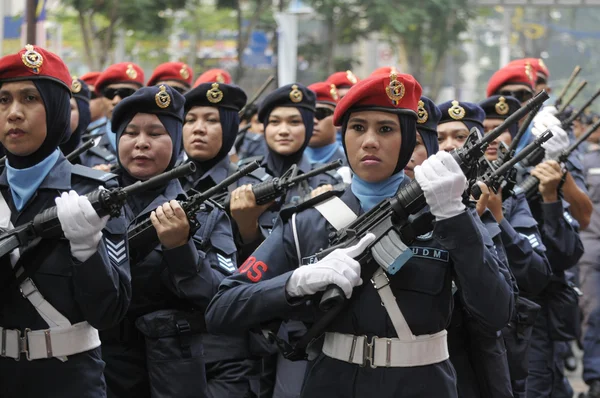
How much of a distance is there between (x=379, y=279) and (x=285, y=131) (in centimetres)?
400

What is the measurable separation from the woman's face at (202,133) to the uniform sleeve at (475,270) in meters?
2.93

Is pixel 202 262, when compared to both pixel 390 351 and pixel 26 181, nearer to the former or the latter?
pixel 26 181

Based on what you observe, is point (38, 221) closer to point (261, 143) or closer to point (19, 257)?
point (19, 257)

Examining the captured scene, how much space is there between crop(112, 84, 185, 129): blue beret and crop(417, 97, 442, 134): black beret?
4.52 feet

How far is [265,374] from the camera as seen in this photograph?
22.7 ft

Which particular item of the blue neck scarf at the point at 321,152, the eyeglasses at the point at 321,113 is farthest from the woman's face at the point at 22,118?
the eyeglasses at the point at 321,113

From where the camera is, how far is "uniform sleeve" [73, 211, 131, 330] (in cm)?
458

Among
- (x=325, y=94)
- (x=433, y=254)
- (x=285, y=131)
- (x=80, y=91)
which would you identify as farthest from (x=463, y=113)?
(x=80, y=91)

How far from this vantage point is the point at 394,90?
4625 millimetres

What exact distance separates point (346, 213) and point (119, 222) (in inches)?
43.5

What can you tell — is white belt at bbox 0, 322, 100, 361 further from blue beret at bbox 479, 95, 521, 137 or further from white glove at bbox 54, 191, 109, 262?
blue beret at bbox 479, 95, 521, 137

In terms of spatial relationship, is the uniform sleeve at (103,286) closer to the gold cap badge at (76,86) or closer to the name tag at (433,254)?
the name tag at (433,254)

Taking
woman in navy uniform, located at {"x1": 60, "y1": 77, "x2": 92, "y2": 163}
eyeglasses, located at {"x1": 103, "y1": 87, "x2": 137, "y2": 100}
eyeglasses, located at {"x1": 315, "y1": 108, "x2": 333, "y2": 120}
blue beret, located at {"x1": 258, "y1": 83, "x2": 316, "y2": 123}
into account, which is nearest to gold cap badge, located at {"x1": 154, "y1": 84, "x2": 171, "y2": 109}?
woman in navy uniform, located at {"x1": 60, "y1": 77, "x2": 92, "y2": 163}

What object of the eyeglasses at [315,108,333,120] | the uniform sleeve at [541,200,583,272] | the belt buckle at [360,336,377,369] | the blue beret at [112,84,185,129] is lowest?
the uniform sleeve at [541,200,583,272]
